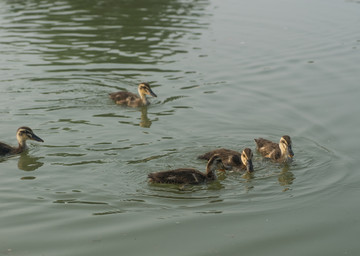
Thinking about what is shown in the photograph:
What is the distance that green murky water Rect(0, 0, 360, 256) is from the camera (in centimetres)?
690

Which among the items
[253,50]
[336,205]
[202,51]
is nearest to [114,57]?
[202,51]

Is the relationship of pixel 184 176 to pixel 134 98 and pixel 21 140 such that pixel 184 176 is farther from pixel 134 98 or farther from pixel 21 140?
pixel 134 98

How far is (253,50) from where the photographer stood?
48.5 ft

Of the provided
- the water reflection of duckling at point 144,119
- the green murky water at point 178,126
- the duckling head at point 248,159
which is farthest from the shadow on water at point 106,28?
the duckling head at point 248,159

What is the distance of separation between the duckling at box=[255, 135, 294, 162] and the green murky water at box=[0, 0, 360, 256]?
0.42 feet

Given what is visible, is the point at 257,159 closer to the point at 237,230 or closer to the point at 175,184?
the point at 175,184

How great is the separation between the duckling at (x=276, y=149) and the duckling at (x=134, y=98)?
2887 mm

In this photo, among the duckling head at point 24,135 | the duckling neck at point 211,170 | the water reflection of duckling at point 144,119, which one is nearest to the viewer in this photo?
the duckling neck at point 211,170

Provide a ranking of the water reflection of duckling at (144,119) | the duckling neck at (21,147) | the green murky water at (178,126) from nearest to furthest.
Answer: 1. the green murky water at (178,126)
2. the duckling neck at (21,147)
3. the water reflection of duckling at (144,119)

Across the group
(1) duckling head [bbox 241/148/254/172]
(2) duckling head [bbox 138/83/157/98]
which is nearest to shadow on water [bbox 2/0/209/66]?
(2) duckling head [bbox 138/83/157/98]

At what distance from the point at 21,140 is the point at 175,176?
9.09ft

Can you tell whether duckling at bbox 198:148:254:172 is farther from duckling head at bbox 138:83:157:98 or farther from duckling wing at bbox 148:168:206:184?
duckling head at bbox 138:83:157:98

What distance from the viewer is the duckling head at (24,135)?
9.45 m

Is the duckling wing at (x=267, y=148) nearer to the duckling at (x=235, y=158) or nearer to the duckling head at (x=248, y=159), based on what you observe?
the duckling at (x=235, y=158)
